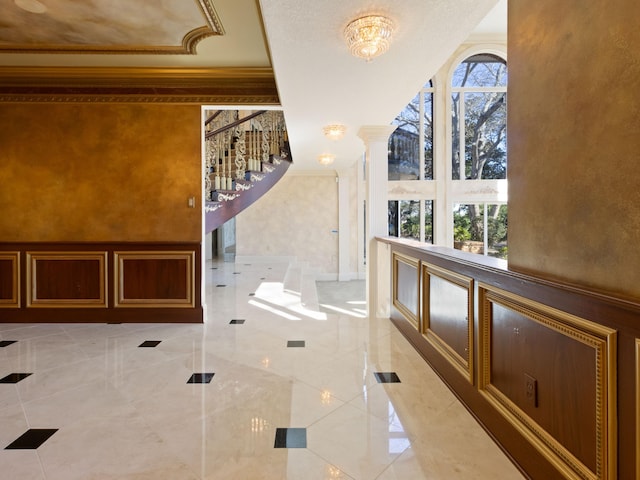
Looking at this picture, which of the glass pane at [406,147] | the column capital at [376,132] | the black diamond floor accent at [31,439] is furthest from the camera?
the glass pane at [406,147]

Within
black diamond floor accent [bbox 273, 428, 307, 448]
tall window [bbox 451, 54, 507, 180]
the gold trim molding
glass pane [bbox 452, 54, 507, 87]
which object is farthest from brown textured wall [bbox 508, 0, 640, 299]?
glass pane [bbox 452, 54, 507, 87]

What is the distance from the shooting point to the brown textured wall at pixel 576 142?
1101mm

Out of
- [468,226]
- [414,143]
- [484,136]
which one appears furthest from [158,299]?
[484,136]

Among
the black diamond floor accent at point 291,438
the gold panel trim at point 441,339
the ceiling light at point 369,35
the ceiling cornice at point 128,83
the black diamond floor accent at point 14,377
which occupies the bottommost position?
the black diamond floor accent at point 291,438

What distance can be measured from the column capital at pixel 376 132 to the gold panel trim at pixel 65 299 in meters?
3.40

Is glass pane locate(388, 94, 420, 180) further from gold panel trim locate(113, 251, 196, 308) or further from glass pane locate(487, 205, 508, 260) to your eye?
gold panel trim locate(113, 251, 196, 308)

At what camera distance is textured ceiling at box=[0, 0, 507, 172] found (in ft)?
6.98

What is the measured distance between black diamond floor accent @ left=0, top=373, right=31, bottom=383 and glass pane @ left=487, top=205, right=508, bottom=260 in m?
10.1

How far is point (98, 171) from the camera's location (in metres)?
4.05

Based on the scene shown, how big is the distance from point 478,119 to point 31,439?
11015mm

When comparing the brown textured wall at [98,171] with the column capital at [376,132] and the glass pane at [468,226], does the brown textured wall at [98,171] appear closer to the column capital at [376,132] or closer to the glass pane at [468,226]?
the column capital at [376,132]

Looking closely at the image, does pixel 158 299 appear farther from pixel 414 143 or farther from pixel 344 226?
pixel 414 143

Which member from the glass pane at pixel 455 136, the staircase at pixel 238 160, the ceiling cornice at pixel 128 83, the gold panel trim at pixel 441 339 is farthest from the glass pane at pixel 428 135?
the gold panel trim at pixel 441 339

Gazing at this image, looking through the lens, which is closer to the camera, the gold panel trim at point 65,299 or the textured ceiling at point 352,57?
the textured ceiling at point 352,57
